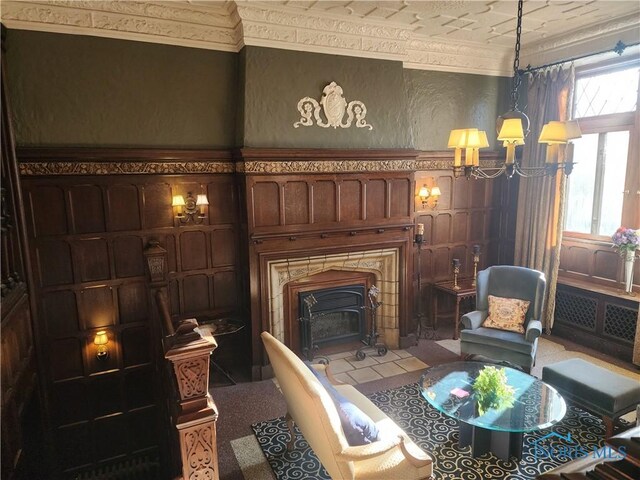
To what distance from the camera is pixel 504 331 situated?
477cm

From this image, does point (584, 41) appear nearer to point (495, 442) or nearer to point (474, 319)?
point (474, 319)

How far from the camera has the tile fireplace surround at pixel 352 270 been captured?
16.1 ft

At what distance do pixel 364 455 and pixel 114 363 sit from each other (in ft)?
10.7

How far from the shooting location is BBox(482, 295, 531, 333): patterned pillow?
15.7 ft

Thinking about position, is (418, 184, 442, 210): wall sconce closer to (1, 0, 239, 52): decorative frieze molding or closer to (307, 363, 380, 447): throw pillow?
(1, 0, 239, 52): decorative frieze molding

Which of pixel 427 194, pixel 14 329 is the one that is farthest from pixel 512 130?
pixel 14 329

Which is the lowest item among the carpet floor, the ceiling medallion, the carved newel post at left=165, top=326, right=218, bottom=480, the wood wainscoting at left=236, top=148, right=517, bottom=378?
the carpet floor

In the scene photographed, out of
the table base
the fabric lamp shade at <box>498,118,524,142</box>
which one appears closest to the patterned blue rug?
the table base

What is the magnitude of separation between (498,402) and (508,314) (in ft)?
5.91

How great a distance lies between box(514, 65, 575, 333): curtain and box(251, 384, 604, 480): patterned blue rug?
2255mm

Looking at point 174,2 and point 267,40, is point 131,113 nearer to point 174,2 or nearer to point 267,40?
point 174,2

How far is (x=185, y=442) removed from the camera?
7.06 feet

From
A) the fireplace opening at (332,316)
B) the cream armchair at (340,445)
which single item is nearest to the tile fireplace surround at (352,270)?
→ the fireplace opening at (332,316)

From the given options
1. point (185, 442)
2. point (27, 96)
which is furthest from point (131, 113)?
point (185, 442)
